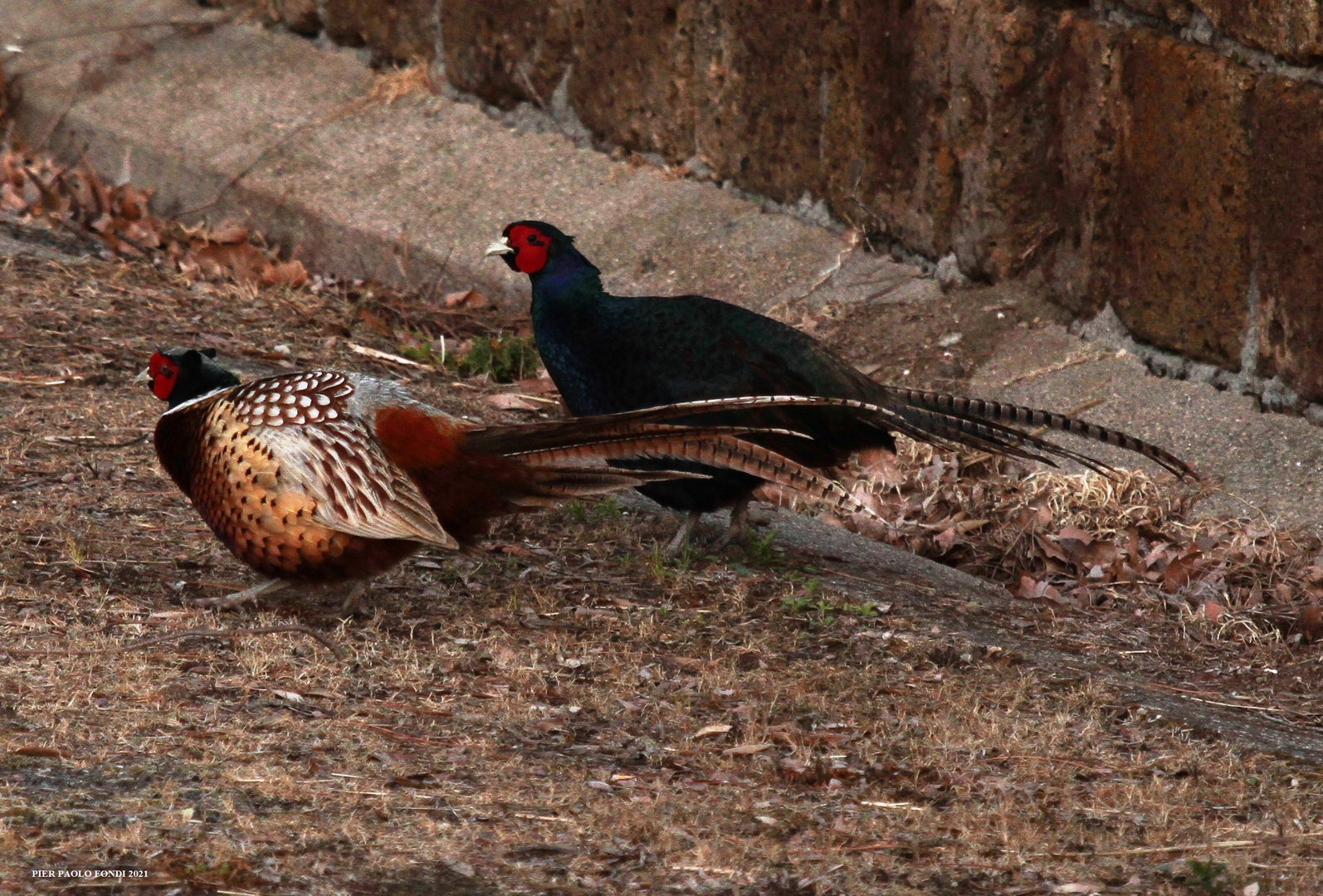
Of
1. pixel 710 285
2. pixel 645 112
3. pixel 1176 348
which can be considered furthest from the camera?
pixel 645 112

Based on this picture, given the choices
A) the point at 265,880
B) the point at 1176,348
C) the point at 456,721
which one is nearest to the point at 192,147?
the point at 1176,348

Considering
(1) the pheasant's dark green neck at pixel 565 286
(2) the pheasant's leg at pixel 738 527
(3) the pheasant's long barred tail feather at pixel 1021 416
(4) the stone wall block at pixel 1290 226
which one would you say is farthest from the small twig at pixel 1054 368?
(1) the pheasant's dark green neck at pixel 565 286

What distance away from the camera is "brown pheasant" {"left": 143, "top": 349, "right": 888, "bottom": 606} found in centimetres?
366

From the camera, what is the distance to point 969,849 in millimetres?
2908

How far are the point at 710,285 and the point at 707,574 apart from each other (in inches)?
90.3

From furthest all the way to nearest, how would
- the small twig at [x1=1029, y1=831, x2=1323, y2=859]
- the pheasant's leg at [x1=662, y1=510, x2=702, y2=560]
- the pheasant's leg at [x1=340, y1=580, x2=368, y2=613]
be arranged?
the pheasant's leg at [x1=662, y1=510, x2=702, y2=560], the pheasant's leg at [x1=340, y1=580, x2=368, y2=613], the small twig at [x1=1029, y1=831, x2=1323, y2=859]

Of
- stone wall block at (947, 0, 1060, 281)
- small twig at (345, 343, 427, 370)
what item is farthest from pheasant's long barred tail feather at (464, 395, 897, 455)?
small twig at (345, 343, 427, 370)

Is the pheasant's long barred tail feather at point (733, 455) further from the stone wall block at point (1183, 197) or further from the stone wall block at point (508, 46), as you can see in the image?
the stone wall block at point (508, 46)

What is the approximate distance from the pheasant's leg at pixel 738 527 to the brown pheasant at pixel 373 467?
2.74ft

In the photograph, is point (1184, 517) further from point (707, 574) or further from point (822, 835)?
point (822, 835)

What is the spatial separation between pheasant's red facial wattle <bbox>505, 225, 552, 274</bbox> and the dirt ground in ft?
2.30

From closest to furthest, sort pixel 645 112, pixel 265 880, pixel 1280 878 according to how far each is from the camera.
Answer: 1. pixel 265 880
2. pixel 1280 878
3. pixel 645 112

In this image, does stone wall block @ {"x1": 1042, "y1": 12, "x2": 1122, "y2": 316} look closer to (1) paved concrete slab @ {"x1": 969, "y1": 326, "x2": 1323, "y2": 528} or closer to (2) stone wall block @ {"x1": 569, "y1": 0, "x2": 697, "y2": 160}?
(1) paved concrete slab @ {"x1": 969, "y1": 326, "x2": 1323, "y2": 528}

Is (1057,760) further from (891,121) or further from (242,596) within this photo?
(891,121)
